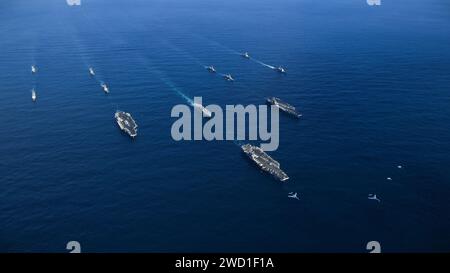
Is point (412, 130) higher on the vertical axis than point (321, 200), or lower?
higher

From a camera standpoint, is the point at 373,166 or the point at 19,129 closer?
the point at 373,166

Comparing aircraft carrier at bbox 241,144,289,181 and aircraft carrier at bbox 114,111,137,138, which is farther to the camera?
aircraft carrier at bbox 114,111,137,138

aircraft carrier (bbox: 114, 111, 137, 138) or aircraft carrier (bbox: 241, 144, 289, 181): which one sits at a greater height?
aircraft carrier (bbox: 114, 111, 137, 138)

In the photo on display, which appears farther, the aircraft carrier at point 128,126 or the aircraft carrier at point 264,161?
the aircraft carrier at point 128,126

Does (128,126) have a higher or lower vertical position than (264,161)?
higher

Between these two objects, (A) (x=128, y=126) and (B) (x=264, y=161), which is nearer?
(B) (x=264, y=161)

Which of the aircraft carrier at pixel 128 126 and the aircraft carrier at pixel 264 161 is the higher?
the aircraft carrier at pixel 128 126
